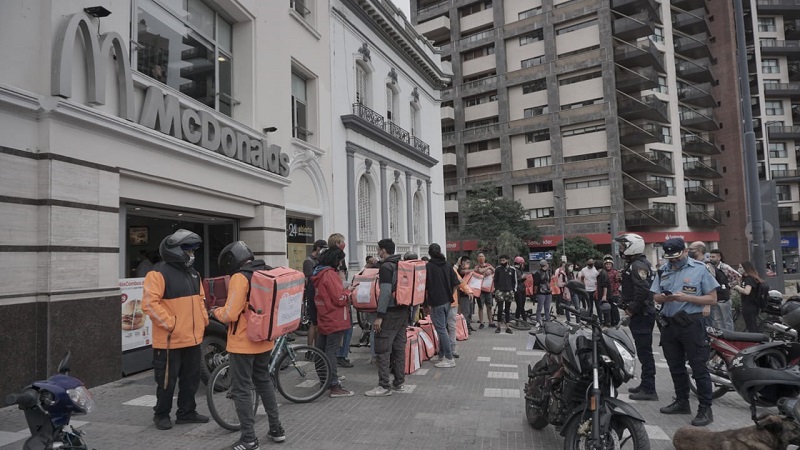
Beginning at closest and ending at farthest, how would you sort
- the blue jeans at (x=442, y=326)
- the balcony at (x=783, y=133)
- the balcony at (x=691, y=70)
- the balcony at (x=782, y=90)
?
the blue jeans at (x=442, y=326)
the balcony at (x=691, y=70)
the balcony at (x=783, y=133)
the balcony at (x=782, y=90)

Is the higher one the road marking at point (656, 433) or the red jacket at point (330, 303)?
the red jacket at point (330, 303)

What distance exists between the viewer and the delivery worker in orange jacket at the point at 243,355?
4.49 m

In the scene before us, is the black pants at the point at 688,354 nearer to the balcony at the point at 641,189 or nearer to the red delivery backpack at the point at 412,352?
the red delivery backpack at the point at 412,352

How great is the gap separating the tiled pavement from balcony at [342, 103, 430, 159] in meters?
11.6

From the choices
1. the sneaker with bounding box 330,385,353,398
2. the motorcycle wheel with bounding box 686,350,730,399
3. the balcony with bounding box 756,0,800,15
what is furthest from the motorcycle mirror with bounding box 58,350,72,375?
the balcony with bounding box 756,0,800,15

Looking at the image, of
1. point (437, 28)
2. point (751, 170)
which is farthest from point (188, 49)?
point (437, 28)

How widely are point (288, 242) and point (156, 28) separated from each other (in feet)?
21.0

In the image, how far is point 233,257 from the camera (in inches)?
184

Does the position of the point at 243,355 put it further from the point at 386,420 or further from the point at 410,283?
the point at 410,283

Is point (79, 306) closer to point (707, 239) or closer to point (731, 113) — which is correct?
point (707, 239)

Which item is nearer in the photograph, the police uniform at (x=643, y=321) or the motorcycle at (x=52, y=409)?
the motorcycle at (x=52, y=409)

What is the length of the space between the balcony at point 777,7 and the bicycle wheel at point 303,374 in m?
63.7

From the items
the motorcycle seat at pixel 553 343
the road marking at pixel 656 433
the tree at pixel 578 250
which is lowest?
the road marking at pixel 656 433

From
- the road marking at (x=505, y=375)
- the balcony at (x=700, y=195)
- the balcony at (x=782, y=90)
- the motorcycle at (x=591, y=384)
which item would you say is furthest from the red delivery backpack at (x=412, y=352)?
the balcony at (x=782, y=90)
